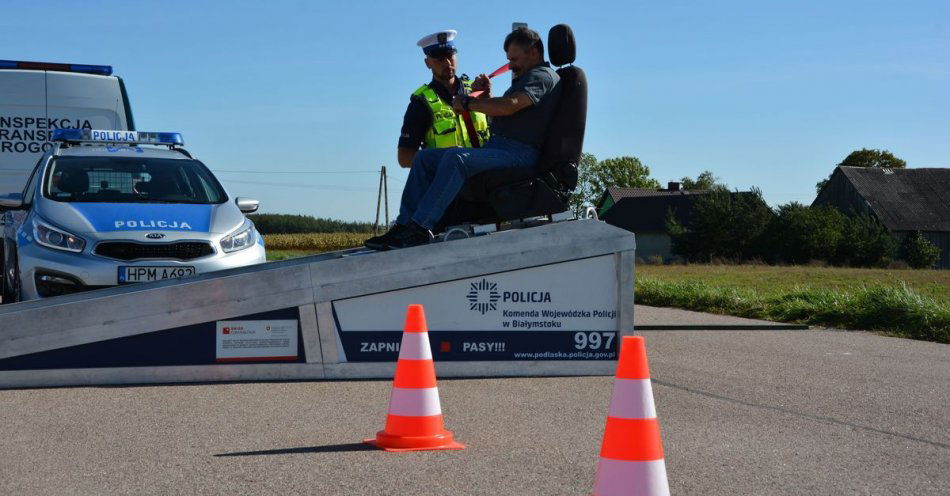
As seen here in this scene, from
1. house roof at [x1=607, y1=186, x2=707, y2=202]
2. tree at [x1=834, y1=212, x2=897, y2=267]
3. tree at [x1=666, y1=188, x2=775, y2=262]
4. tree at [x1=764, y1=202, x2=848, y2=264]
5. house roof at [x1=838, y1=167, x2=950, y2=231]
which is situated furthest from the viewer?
house roof at [x1=607, y1=186, x2=707, y2=202]

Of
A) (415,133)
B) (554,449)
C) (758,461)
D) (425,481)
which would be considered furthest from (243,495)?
(415,133)

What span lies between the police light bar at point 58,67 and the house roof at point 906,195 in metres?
83.8

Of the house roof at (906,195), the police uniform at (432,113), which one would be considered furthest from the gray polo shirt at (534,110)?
the house roof at (906,195)

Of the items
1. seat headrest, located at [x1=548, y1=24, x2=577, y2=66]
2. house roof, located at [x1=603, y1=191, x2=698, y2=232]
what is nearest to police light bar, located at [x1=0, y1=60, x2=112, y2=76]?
seat headrest, located at [x1=548, y1=24, x2=577, y2=66]

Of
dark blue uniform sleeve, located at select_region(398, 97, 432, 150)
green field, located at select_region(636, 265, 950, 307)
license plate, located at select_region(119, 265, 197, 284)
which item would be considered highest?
dark blue uniform sleeve, located at select_region(398, 97, 432, 150)

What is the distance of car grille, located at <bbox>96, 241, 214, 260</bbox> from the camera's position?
29.8 ft

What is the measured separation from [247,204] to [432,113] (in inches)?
105

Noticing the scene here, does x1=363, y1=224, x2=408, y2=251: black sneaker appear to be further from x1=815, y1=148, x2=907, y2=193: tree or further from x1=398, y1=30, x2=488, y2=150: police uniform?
x1=815, y1=148, x2=907, y2=193: tree

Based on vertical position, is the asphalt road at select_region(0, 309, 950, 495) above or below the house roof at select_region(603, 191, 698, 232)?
below

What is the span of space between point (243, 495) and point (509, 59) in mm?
4631

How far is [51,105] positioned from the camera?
1485cm

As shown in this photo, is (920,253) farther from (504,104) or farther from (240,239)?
(504,104)

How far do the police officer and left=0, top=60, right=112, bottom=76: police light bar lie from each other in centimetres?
749

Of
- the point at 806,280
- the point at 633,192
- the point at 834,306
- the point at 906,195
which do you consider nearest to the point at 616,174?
the point at 633,192
